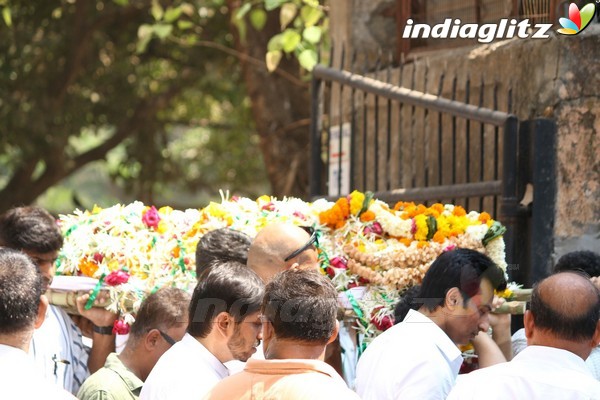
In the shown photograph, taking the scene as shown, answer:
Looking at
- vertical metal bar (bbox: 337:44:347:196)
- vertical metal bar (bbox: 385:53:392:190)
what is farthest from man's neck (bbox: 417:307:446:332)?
vertical metal bar (bbox: 337:44:347:196)

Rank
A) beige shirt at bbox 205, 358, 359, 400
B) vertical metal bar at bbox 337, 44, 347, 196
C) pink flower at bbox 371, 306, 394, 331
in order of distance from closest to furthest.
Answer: beige shirt at bbox 205, 358, 359, 400 < pink flower at bbox 371, 306, 394, 331 < vertical metal bar at bbox 337, 44, 347, 196

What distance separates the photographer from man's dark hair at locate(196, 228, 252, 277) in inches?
208

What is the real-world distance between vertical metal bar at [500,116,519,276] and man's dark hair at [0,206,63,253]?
2347 millimetres

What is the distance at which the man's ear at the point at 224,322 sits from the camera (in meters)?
4.26

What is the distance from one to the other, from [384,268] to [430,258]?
0.25 m

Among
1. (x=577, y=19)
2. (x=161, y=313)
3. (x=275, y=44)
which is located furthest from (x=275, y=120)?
(x=161, y=313)

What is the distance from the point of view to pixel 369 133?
7.86 metres

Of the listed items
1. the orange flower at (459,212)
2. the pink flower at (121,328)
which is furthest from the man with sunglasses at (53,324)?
the orange flower at (459,212)

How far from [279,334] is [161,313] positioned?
4.99 ft

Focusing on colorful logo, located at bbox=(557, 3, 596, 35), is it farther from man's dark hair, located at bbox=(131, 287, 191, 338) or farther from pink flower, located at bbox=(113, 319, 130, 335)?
pink flower, located at bbox=(113, 319, 130, 335)

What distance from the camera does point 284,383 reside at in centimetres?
334

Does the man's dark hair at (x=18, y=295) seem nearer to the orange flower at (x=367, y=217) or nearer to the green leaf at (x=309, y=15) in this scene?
the orange flower at (x=367, y=217)

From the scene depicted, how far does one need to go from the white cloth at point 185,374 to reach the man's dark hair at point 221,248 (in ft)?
3.23

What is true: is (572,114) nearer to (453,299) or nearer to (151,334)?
(453,299)
